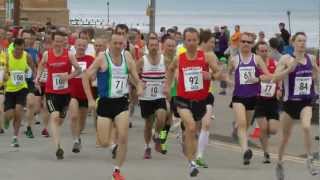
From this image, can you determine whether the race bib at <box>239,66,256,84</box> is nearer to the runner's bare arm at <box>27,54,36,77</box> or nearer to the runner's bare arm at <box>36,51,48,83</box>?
the runner's bare arm at <box>36,51,48,83</box>

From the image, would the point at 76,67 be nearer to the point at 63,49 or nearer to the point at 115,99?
the point at 63,49

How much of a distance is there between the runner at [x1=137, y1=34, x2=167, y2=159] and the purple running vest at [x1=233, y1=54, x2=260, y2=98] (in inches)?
60.5

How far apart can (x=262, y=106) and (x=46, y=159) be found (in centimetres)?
348

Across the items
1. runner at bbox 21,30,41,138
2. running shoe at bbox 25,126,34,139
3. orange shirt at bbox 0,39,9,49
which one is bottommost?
running shoe at bbox 25,126,34,139

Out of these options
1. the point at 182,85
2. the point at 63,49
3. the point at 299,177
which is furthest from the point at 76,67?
the point at 299,177

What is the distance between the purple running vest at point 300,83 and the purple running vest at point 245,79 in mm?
1040

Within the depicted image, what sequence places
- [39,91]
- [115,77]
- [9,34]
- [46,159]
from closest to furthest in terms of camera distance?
1. [115,77]
2. [46,159]
3. [39,91]
4. [9,34]

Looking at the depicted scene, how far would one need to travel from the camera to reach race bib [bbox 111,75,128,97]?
11.0 meters

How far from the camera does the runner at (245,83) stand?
12445 mm

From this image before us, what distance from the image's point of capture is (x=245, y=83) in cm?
1260

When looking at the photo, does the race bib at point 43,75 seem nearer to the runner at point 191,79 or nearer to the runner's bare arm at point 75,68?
the runner's bare arm at point 75,68

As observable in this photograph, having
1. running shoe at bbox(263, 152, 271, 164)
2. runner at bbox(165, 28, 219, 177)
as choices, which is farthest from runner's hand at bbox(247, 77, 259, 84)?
running shoe at bbox(263, 152, 271, 164)

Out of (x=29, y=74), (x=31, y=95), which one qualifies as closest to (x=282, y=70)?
(x=29, y=74)

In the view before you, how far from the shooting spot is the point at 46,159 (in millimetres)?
13312
